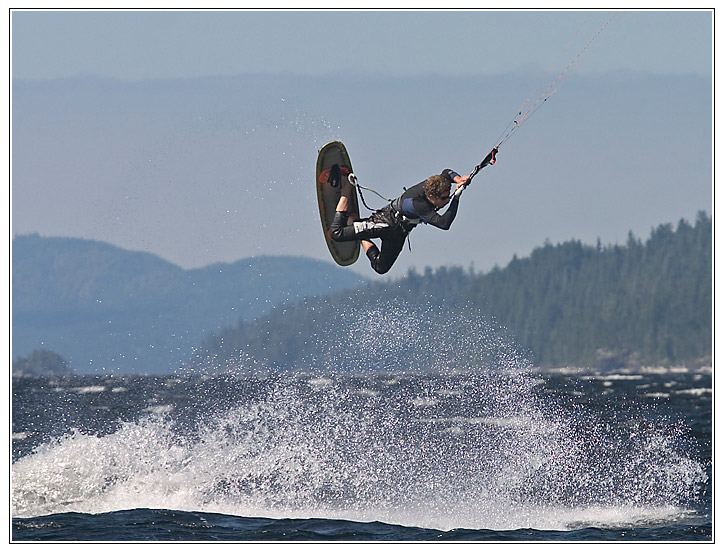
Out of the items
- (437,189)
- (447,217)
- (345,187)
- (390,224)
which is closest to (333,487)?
(345,187)

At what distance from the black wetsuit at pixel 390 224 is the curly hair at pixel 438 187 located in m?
0.18

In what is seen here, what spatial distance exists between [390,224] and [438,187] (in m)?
1.28

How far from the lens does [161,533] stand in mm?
20312

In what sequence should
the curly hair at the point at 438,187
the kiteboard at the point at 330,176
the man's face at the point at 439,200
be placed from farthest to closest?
the kiteboard at the point at 330,176 < the man's face at the point at 439,200 < the curly hair at the point at 438,187

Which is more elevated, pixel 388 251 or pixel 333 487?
pixel 388 251

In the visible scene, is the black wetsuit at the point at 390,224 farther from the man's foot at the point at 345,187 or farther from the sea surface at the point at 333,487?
the sea surface at the point at 333,487

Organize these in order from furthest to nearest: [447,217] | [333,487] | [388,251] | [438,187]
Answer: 1. [333,487]
2. [388,251]
3. [447,217]
4. [438,187]

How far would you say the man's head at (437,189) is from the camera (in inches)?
719

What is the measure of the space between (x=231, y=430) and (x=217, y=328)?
3650 inches

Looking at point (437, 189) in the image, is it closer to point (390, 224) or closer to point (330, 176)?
point (390, 224)

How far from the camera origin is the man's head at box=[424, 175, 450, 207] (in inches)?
719

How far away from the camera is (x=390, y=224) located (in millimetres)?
19281

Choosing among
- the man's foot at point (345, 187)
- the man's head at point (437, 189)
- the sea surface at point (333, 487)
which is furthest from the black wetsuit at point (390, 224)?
the sea surface at point (333, 487)

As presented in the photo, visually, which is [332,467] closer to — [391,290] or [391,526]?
[391,526]
